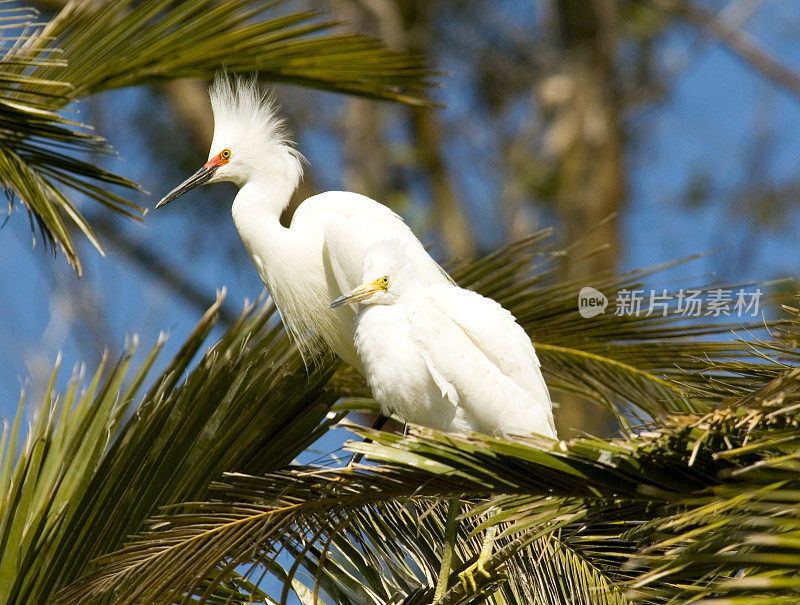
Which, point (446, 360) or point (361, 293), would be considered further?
point (361, 293)

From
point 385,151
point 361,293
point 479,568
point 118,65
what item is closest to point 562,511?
point 479,568

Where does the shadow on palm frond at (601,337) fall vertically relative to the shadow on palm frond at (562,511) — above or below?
above

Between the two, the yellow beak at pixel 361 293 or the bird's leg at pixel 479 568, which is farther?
the yellow beak at pixel 361 293

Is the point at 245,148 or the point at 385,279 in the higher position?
the point at 245,148

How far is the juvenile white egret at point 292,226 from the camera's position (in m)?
3.42

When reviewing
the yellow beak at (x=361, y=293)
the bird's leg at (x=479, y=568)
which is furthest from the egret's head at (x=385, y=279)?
the bird's leg at (x=479, y=568)

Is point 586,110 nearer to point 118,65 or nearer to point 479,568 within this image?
point 118,65

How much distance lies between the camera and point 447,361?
103 inches

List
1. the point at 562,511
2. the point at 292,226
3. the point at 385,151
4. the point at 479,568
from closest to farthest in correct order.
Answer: the point at 562,511
the point at 479,568
the point at 292,226
the point at 385,151

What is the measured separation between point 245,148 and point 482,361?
62.0 inches

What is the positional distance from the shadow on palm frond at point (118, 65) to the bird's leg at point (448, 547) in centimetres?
127

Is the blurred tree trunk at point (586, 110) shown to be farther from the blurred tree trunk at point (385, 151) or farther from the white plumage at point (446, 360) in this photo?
the white plumage at point (446, 360)

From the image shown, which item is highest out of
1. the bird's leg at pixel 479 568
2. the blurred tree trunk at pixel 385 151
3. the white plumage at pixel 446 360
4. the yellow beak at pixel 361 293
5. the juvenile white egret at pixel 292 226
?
the blurred tree trunk at pixel 385 151

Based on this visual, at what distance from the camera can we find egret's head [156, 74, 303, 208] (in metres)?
3.77
